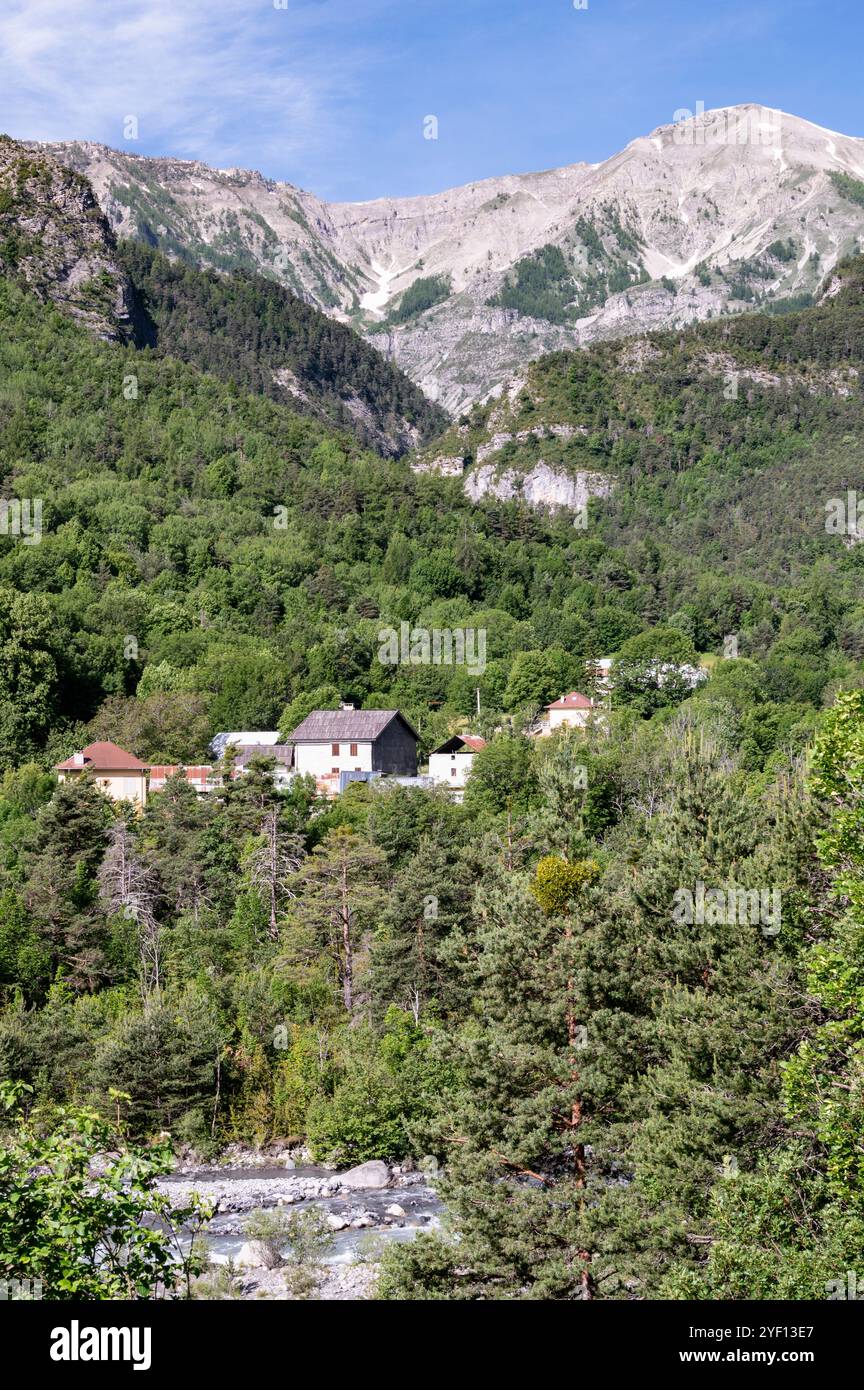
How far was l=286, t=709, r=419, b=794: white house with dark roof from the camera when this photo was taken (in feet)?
220

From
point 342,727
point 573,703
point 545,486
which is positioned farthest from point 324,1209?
point 545,486

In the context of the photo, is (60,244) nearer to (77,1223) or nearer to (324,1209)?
(324,1209)

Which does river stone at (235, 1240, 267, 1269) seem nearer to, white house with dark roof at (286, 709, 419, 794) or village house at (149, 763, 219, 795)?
village house at (149, 763, 219, 795)

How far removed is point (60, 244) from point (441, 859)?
121575 millimetres

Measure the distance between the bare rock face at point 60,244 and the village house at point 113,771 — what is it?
282ft

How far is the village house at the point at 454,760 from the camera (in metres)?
66.4

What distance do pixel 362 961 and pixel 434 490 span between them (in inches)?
3371

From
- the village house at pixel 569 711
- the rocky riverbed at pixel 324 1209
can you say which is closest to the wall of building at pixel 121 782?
the village house at pixel 569 711

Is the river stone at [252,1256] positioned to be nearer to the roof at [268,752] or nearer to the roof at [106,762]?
the roof at [106,762]

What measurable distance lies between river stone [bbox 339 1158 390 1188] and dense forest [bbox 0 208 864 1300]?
1336 mm

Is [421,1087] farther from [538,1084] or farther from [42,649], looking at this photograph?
[42,649]

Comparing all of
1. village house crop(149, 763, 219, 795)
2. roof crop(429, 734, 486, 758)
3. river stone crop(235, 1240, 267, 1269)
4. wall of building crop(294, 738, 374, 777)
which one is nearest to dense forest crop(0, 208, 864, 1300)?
roof crop(429, 734, 486, 758)

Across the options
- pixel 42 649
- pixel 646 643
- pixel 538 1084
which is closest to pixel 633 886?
pixel 538 1084
